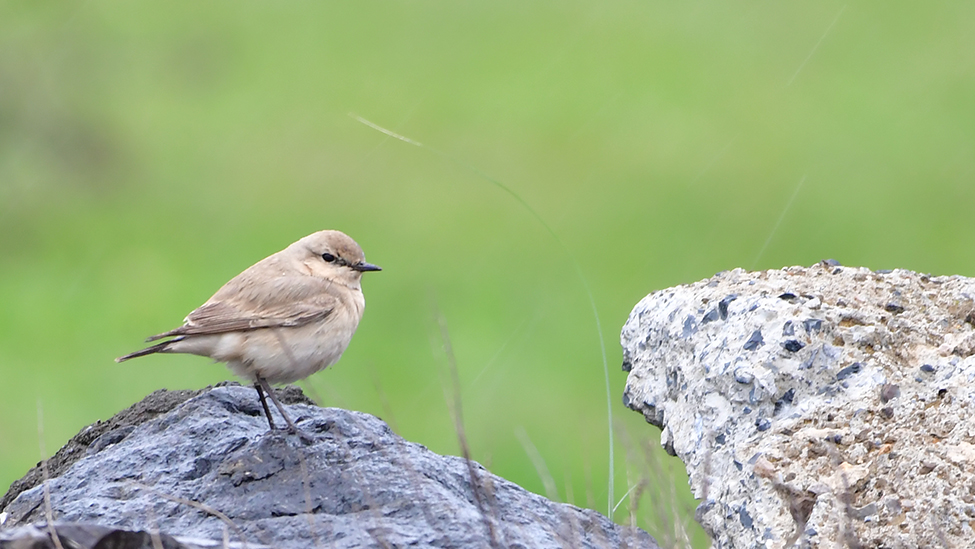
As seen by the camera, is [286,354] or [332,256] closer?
[286,354]

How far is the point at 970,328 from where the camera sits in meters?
3.53

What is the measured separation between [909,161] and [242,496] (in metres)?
13.3

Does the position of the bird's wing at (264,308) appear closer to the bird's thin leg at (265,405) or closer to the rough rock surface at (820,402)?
the bird's thin leg at (265,405)

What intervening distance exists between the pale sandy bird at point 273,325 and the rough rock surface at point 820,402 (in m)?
1.40

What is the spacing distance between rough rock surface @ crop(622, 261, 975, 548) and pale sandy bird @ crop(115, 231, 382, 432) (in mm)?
1400

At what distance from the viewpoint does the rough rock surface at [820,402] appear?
3059mm

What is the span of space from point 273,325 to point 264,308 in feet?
0.43

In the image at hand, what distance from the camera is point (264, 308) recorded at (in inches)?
183

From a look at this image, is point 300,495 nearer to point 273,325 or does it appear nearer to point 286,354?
point 286,354

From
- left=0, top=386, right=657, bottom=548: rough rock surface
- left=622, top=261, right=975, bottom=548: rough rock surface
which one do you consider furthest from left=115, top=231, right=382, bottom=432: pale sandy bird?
left=622, top=261, right=975, bottom=548: rough rock surface

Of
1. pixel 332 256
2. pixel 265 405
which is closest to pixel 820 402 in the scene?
pixel 265 405

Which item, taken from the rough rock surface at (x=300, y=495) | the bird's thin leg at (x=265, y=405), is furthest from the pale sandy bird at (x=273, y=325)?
the rough rock surface at (x=300, y=495)

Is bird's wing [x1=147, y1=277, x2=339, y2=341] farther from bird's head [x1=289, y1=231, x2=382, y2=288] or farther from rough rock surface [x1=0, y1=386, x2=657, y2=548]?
rough rock surface [x1=0, y1=386, x2=657, y2=548]

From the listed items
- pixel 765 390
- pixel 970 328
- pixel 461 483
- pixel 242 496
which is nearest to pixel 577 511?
pixel 461 483
